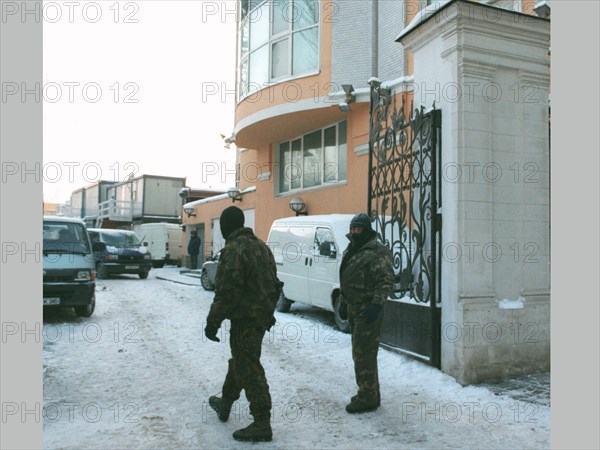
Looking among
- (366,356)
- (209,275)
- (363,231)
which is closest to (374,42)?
(209,275)

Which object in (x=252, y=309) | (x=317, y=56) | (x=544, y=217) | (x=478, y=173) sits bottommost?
(x=252, y=309)

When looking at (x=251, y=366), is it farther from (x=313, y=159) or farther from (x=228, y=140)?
(x=228, y=140)

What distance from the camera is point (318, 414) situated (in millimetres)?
4867

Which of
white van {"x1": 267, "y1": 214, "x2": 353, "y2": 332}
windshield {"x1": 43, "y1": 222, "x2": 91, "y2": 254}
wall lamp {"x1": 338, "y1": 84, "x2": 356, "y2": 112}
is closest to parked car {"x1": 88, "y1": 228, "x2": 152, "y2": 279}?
windshield {"x1": 43, "y1": 222, "x2": 91, "y2": 254}

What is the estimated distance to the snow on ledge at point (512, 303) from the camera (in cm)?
593

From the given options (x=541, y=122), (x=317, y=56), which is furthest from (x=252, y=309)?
(x=317, y=56)

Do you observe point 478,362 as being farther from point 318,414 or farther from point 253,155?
point 253,155

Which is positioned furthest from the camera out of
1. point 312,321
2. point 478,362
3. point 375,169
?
point 312,321

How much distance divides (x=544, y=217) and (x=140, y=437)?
198 inches

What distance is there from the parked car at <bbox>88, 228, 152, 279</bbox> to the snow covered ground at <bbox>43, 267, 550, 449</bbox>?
31.5 feet

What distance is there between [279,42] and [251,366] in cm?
1222

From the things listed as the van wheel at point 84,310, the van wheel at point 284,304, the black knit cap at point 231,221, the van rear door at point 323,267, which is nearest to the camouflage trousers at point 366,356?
the black knit cap at point 231,221

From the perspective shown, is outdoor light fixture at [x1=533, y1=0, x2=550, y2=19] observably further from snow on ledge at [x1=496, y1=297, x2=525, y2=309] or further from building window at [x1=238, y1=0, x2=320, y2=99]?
building window at [x1=238, y1=0, x2=320, y2=99]

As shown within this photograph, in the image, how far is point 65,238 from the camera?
992cm
